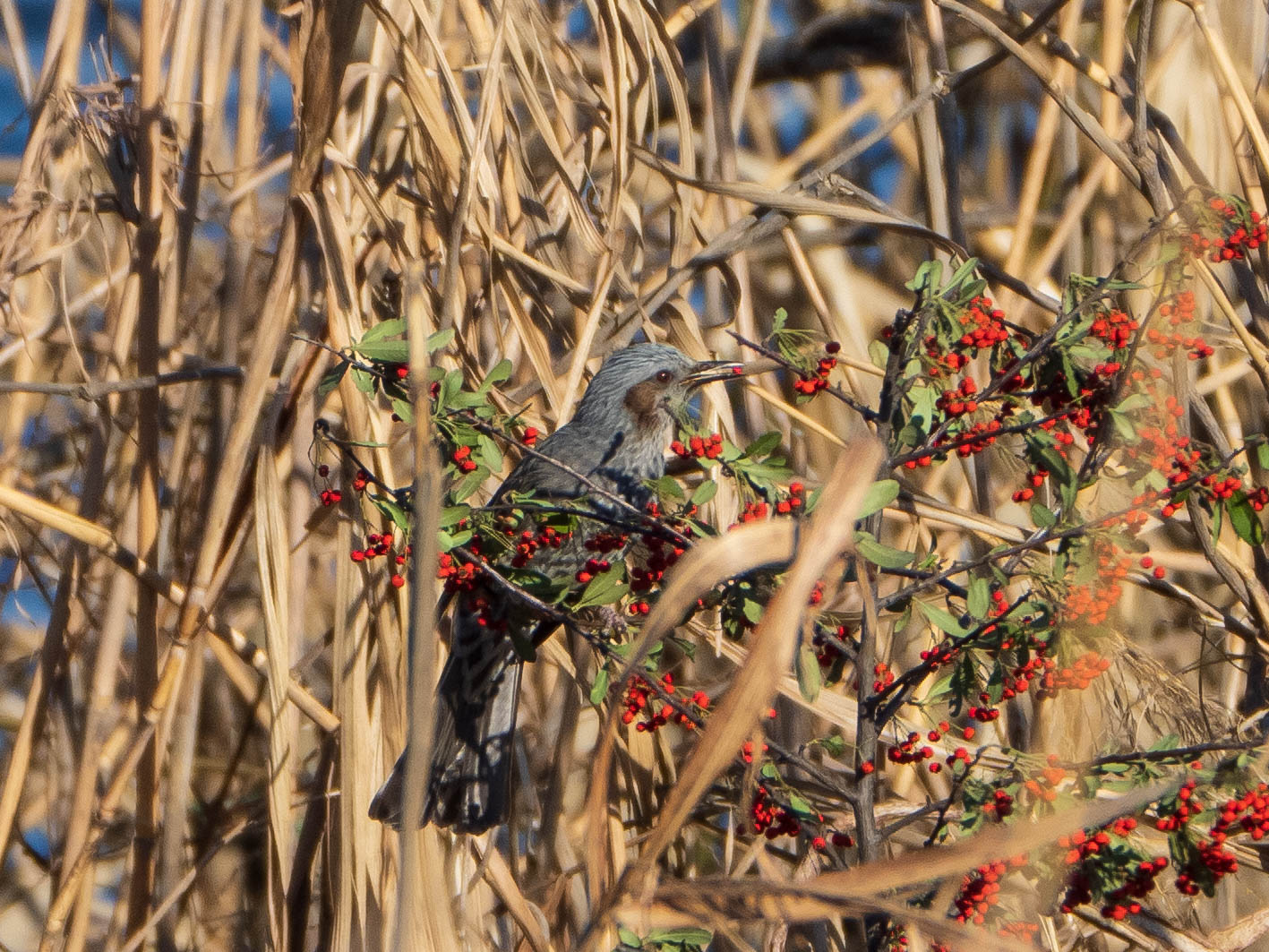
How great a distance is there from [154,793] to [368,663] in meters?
0.62

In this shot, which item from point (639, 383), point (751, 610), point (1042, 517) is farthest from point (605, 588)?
point (639, 383)

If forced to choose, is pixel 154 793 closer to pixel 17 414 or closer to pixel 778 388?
pixel 17 414

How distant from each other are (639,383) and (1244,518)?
1366 mm

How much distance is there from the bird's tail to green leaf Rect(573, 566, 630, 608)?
2.70 feet

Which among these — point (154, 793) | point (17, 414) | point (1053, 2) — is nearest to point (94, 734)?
point (154, 793)

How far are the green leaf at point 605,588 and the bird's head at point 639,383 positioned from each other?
40.3 inches

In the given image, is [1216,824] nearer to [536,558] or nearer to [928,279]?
[928,279]

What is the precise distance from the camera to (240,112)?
2.62 meters

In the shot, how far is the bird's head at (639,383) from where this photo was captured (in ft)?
8.73

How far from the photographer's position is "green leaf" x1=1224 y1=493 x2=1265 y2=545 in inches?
68.2

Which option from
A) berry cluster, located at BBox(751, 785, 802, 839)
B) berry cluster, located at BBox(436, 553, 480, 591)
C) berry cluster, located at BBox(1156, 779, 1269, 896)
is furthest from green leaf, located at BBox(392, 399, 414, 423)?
berry cluster, located at BBox(1156, 779, 1269, 896)

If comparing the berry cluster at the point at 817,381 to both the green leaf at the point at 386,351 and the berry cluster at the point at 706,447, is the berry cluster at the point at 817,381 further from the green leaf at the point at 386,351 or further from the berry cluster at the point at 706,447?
the green leaf at the point at 386,351

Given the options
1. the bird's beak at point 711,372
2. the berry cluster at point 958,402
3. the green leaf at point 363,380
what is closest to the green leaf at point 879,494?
the berry cluster at point 958,402

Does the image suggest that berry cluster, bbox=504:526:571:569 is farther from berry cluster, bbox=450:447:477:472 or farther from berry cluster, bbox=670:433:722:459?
berry cluster, bbox=670:433:722:459
